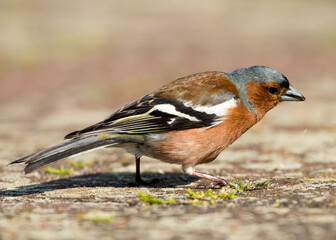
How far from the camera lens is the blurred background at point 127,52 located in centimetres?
974

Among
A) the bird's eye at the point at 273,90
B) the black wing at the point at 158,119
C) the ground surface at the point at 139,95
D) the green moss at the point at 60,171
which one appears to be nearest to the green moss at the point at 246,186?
the ground surface at the point at 139,95

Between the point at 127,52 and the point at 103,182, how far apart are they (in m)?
9.06

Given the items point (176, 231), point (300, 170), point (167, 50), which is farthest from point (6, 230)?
point (167, 50)

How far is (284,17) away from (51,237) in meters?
18.5

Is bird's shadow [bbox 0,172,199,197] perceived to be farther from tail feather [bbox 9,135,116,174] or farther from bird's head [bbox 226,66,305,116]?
bird's head [bbox 226,66,305,116]

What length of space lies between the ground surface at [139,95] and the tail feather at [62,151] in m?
0.31

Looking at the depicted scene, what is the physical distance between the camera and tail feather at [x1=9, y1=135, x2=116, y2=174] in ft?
Answer: 13.3

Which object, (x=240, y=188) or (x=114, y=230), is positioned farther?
(x=240, y=188)

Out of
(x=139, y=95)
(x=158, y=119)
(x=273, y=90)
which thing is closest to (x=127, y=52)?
(x=139, y=95)

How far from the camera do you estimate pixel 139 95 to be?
10.1 metres

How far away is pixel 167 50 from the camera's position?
14.2 metres

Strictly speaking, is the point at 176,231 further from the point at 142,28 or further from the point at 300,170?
the point at 142,28

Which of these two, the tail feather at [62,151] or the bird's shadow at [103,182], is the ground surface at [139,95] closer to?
the bird's shadow at [103,182]

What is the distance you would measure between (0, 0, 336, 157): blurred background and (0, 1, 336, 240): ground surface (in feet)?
0.16
